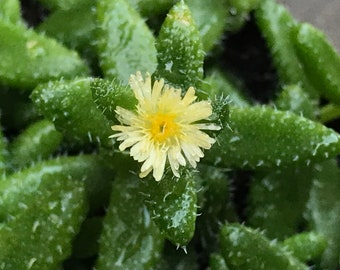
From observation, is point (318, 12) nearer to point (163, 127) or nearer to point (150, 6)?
point (150, 6)

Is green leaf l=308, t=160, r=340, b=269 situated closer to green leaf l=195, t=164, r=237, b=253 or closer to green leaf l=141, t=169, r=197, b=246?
green leaf l=195, t=164, r=237, b=253

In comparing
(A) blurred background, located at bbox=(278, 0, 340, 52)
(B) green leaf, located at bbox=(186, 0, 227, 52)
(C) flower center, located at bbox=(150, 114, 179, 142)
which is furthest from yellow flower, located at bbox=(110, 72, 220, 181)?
(A) blurred background, located at bbox=(278, 0, 340, 52)

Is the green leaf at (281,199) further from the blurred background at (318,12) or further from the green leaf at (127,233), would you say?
the blurred background at (318,12)

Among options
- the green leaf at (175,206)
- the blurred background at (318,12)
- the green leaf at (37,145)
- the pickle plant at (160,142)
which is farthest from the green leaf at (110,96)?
the blurred background at (318,12)

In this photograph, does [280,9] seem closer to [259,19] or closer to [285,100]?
[259,19]

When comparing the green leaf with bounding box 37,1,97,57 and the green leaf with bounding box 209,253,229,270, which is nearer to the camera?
the green leaf with bounding box 209,253,229,270

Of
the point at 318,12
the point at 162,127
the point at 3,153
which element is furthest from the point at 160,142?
the point at 318,12
